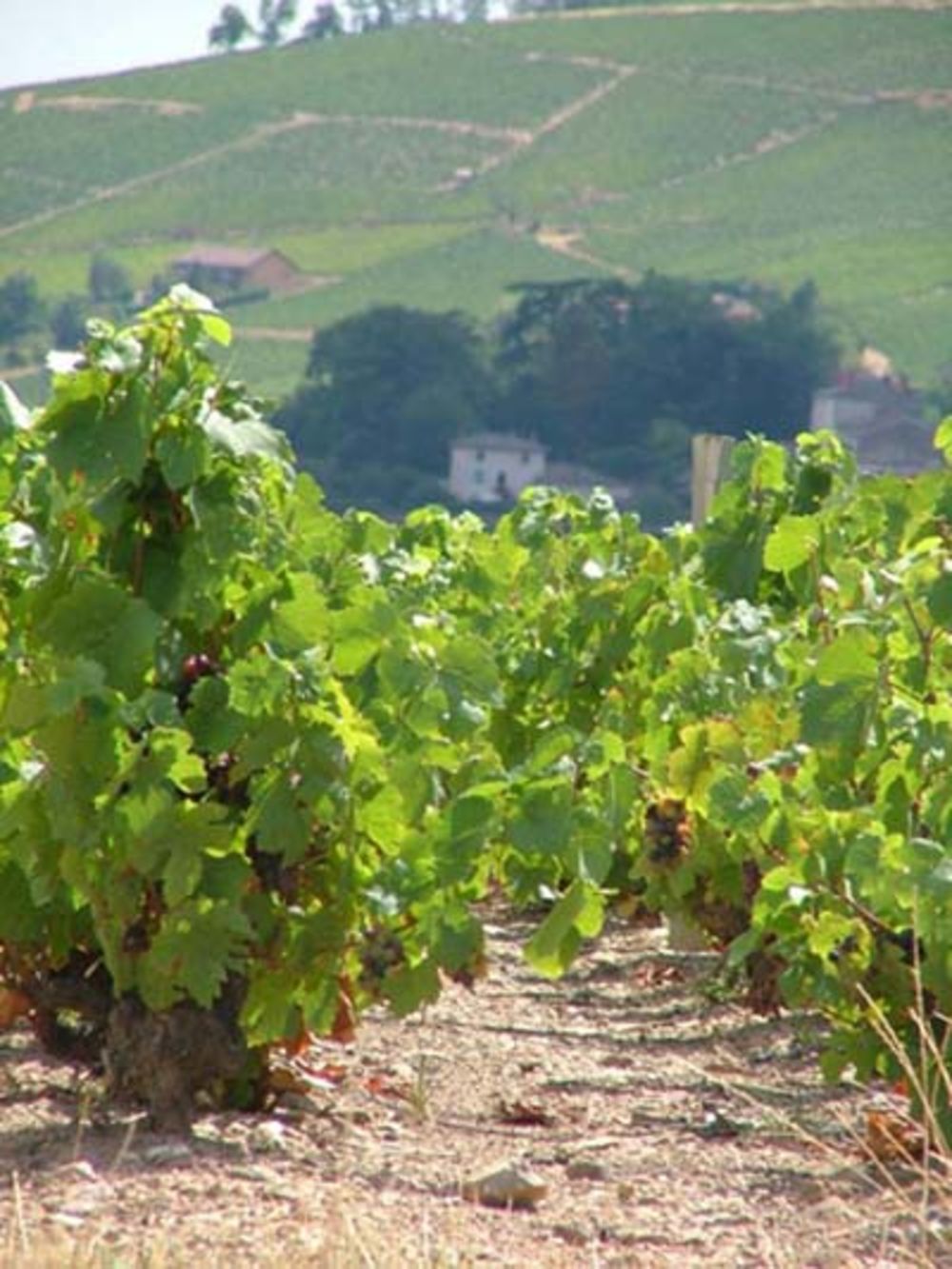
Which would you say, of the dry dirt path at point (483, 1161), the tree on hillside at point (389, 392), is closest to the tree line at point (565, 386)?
the tree on hillside at point (389, 392)

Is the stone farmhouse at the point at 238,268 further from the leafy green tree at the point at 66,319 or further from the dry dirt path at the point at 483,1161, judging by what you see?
the dry dirt path at the point at 483,1161

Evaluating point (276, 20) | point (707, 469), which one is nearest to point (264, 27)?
point (276, 20)

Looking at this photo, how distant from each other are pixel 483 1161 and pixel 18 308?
9178cm

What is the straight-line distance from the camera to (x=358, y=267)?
338 feet

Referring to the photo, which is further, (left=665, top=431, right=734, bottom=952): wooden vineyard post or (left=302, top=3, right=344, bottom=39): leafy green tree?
(left=302, top=3, right=344, bottom=39): leafy green tree

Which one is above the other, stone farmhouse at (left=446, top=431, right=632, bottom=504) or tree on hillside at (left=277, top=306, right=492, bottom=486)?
tree on hillside at (left=277, top=306, right=492, bottom=486)

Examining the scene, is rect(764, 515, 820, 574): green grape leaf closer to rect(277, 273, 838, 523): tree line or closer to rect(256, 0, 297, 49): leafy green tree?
rect(277, 273, 838, 523): tree line

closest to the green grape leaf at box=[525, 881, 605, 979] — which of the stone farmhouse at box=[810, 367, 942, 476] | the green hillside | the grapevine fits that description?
the grapevine

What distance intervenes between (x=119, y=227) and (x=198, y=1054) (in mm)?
106785

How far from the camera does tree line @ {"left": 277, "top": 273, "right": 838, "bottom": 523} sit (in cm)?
6656

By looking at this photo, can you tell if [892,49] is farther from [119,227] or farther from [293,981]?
[293,981]

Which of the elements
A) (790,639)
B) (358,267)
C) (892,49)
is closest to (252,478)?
(790,639)

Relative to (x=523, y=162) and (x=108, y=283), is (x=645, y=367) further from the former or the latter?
(x=523, y=162)

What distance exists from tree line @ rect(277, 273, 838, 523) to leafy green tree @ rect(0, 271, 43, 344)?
19.8 metres
